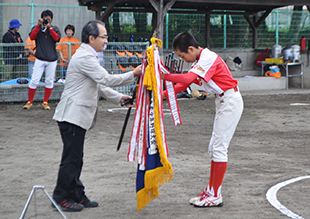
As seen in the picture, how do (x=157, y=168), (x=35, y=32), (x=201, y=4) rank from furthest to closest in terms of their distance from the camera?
(x=201, y=4), (x=35, y=32), (x=157, y=168)

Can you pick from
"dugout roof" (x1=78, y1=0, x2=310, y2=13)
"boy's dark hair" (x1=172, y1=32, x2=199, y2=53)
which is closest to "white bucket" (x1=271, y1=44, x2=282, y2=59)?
"dugout roof" (x1=78, y1=0, x2=310, y2=13)

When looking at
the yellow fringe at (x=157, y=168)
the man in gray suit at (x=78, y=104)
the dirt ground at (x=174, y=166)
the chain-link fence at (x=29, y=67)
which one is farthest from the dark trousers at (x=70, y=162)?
the chain-link fence at (x=29, y=67)

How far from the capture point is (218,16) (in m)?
19.0

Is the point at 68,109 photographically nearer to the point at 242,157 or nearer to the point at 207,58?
the point at 207,58

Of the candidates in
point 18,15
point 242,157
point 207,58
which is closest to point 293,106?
point 242,157

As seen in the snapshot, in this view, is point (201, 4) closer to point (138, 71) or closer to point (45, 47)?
point (45, 47)

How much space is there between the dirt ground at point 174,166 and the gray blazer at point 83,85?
0.85 m

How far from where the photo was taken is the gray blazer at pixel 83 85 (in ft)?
13.9

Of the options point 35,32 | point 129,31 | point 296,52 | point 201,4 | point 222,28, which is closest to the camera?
point 35,32

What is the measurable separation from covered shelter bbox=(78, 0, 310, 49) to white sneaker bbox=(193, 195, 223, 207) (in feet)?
31.1

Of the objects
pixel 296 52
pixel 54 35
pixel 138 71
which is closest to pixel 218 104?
pixel 138 71

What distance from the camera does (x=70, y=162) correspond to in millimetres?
4316

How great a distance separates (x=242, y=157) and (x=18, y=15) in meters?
10.7

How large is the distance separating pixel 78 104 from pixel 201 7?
14.2 meters
